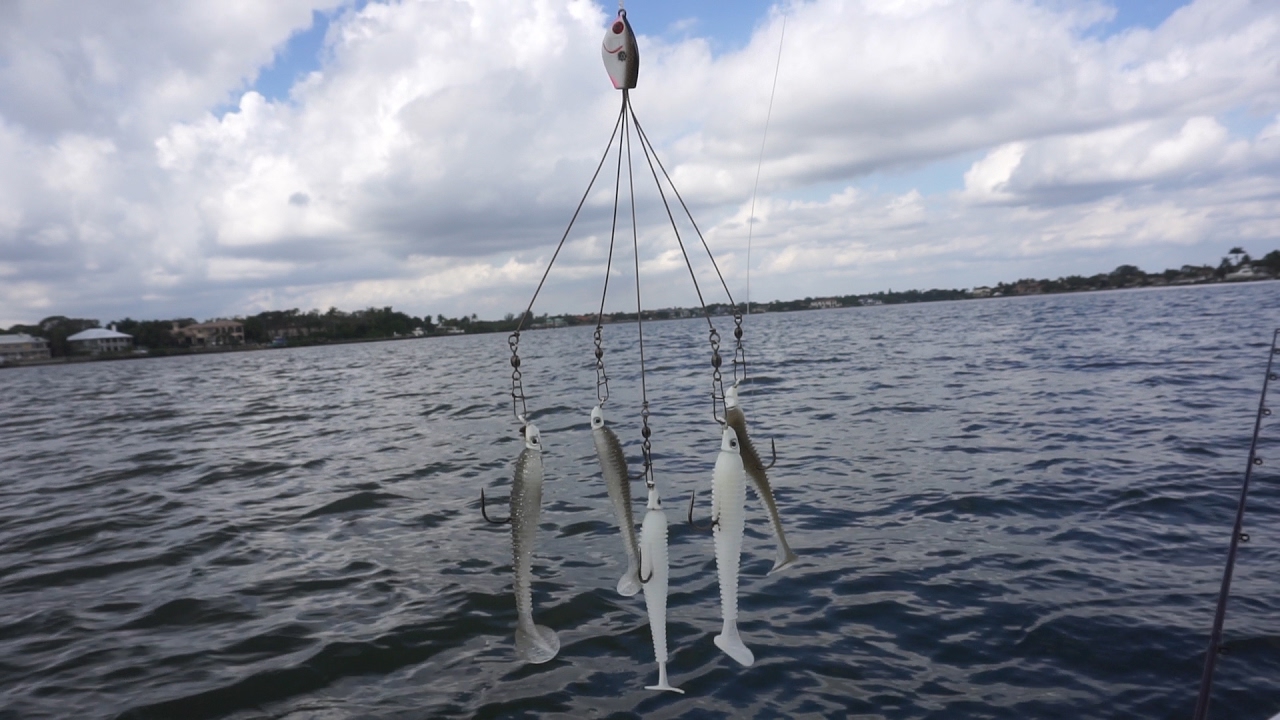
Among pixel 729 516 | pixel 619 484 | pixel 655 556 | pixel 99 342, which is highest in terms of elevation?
pixel 99 342

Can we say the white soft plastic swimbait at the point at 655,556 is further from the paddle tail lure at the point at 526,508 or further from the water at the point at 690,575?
the water at the point at 690,575

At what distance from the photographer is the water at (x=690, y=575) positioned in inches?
235

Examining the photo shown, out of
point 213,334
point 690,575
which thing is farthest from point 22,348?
point 690,575

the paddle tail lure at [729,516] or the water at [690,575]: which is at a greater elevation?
the paddle tail lure at [729,516]

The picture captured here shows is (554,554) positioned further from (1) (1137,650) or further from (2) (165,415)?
(2) (165,415)

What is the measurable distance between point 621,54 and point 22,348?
7629 inches

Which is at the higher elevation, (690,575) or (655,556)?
(655,556)

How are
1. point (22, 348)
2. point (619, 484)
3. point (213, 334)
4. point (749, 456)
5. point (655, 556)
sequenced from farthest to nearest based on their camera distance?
point (213, 334) → point (22, 348) → point (749, 456) → point (619, 484) → point (655, 556)

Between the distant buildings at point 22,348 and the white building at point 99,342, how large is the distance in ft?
17.8

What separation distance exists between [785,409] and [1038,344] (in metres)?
22.1

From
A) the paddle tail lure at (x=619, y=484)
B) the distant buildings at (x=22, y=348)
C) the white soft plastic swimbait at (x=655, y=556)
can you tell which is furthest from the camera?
the distant buildings at (x=22, y=348)

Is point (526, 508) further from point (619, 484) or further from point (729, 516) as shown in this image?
point (729, 516)

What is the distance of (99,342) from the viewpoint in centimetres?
15450

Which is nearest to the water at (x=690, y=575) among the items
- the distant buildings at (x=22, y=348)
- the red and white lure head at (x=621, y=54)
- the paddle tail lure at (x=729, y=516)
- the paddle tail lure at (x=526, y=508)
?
the paddle tail lure at (x=729, y=516)
